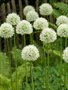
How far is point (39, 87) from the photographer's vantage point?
5.20 m

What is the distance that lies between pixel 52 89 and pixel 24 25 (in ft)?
3.38

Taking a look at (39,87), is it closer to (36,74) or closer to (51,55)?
(36,74)

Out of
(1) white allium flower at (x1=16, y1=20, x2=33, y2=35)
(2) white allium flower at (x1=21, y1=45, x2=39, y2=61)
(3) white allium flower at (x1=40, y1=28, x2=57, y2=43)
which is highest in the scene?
(1) white allium flower at (x1=16, y1=20, x2=33, y2=35)

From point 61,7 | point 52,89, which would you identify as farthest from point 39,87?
point 61,7

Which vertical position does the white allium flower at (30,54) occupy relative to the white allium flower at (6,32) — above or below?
below

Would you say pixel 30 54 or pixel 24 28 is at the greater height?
pixel 24 28

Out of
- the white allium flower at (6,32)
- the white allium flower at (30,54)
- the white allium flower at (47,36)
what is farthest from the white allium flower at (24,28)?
the white allium flower at (30,54)

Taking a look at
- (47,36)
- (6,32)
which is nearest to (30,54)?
(47,36)

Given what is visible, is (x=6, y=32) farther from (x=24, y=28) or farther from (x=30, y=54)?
(x=30, y=54)

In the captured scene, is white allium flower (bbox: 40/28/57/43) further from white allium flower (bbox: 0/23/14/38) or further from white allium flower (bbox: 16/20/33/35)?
white allium flower (bbox: 0/23/14/38)

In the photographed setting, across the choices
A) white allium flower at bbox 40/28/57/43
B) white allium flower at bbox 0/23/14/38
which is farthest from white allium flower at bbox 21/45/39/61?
white allium flower at bbox 0/23/14/38

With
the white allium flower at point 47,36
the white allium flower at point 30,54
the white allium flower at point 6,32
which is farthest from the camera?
the white allium flower at point 6,32

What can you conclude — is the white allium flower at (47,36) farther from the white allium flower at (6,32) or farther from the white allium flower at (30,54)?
the white allium flower at (6,32)

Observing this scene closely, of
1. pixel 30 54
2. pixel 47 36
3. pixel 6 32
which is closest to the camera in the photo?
pixel 30 54
